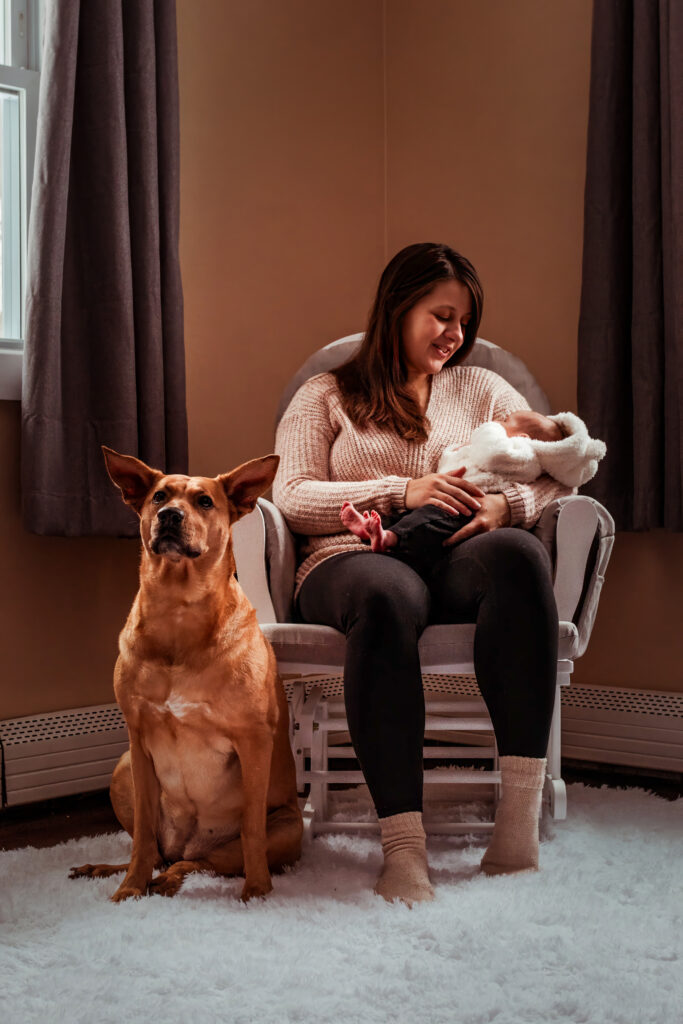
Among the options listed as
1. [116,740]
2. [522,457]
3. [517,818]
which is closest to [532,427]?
[522,457]

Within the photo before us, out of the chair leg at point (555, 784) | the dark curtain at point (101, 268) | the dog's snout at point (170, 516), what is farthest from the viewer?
the dark curtain at point (101, 268)

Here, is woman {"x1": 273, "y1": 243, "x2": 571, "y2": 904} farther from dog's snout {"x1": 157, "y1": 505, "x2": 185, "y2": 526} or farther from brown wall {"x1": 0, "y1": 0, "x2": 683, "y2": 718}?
brown wall {"x1": 0, "y1": 0, "x2": 683, "y2": 718}

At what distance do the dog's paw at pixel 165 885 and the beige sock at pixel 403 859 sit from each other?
318 mm

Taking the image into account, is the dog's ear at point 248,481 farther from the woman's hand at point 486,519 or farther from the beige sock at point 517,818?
the beige sock at point 517,818

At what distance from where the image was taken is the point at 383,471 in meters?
1.91

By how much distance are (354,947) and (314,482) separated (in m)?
0.86

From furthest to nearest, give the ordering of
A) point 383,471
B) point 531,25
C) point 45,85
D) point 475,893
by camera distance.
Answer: point 531,25 < point 45,85 < point 383,471 < point 475,893

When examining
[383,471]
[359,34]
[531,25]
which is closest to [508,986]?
[383,471]

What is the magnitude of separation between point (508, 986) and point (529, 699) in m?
0.46

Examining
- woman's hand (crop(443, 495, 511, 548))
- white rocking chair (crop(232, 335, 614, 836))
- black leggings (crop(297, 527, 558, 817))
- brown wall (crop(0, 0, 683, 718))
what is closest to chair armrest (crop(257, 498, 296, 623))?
white rocking chair (crop(232, 335, 614, 836))

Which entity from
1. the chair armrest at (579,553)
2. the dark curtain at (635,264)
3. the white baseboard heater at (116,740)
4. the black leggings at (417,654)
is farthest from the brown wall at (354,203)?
the black leggings at (417,654)

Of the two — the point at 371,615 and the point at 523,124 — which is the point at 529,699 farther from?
the point at 523,124

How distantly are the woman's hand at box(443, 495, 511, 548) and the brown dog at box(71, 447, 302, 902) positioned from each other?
1.26ft

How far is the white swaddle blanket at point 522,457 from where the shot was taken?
5.85ft
